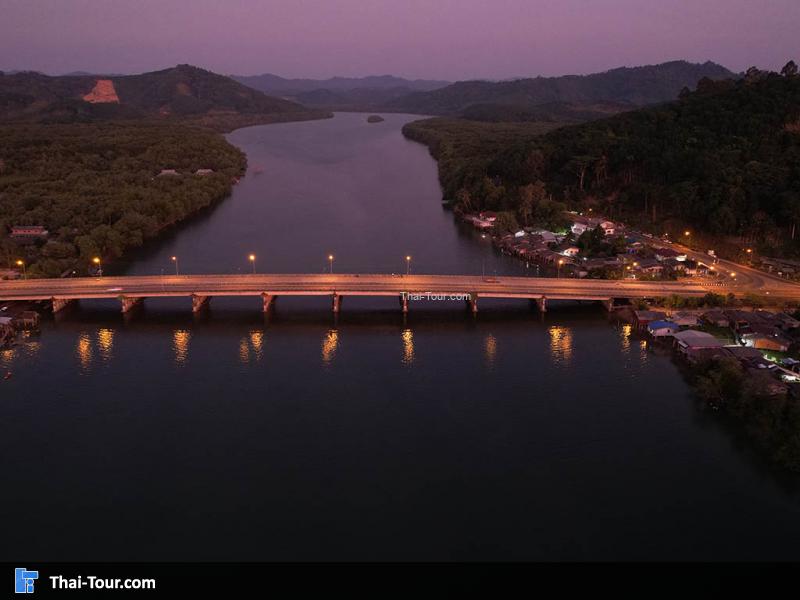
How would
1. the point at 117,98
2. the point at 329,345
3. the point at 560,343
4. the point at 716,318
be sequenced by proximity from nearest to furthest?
the point at 329,345 → the point at 560,343 → the point at 716,318 → the point at 117,98

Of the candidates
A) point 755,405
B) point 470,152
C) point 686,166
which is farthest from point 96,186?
point 755,405

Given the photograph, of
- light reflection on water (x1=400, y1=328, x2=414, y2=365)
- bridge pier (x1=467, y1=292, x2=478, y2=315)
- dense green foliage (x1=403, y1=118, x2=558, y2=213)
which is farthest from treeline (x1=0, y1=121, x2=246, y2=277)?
dense green foliage (x1=403, y1=118, x2=558, y2=213)

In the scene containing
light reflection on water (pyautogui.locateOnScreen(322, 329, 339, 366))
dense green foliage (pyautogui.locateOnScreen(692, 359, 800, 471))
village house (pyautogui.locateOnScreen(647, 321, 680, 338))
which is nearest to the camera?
dense green foliage (pyautogui.locateOnScreen(692, 359, 800, 471))

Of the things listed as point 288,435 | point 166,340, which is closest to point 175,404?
point 288,435

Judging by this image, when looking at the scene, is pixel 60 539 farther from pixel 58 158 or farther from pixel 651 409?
pixel 58 158

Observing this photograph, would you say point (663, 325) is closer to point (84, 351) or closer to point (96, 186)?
point (84, 351)

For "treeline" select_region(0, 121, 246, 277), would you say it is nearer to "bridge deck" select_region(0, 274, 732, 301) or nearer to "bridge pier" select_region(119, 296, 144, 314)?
"bridge deck" select_region(0, 274, 732, 301)
